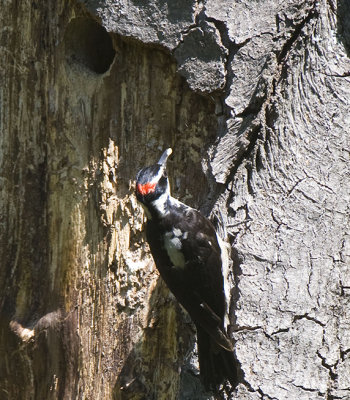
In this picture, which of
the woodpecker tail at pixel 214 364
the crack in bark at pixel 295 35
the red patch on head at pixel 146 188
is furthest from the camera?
the red patch on head at pixel 146 188

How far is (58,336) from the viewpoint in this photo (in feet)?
13.4


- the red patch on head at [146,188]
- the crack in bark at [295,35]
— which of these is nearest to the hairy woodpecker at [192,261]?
the red patch on head at [146,188]

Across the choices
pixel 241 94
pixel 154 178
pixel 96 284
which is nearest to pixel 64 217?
pixel 96 284

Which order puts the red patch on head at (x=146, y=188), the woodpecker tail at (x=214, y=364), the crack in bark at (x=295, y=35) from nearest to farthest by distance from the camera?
the woodpecker tail at (x=214, y=364)
the crack in bark at (x=295, y=35)
the red patch on head at (x=146, y=188)

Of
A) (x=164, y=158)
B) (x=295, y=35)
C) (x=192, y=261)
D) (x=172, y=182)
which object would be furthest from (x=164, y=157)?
(x=295, y=35)

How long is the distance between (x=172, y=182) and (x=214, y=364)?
1078 millimetres

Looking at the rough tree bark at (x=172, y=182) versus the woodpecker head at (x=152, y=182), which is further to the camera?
the woodpecker head at (x=152, y=182)

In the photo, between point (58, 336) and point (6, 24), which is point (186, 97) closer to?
point (6, 24)

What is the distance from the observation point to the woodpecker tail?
11.3 feet

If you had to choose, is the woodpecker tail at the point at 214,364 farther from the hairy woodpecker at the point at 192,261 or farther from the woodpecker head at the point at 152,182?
the woodpecker head at the point at 152,182

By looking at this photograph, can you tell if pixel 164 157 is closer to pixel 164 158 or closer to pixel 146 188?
pixel 164 158

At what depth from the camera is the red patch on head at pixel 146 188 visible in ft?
12.2

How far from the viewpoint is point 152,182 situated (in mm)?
3713

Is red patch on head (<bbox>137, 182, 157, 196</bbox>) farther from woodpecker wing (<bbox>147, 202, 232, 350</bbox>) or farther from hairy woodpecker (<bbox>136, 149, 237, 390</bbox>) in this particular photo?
woodpecker wing (<bbox>147, 202, 232, 350</bbox>)
